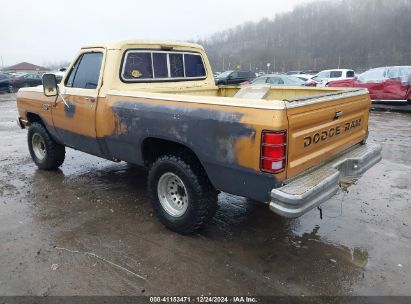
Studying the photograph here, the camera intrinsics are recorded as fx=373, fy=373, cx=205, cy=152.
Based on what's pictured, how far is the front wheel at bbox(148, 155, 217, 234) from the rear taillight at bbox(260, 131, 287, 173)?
838 mm

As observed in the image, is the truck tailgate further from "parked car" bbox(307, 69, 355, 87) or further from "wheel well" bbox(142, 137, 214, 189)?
"parked car" bbox(307, 69, 355, 87)

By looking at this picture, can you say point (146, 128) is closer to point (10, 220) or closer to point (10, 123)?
point (10, 220)

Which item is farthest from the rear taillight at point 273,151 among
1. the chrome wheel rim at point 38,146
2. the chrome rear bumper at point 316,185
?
the chrome wheel rim at point 38,146

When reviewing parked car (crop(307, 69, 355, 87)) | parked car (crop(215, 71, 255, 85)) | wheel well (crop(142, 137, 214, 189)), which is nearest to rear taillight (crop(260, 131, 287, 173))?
wheel well (crop(142, 137, 214, 189))

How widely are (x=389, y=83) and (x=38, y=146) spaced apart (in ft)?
40.1

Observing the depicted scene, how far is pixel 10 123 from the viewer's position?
477 inches

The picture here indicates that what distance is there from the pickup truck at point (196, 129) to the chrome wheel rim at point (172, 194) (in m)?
0.01

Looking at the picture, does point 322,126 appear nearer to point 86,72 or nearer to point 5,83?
point 86,72

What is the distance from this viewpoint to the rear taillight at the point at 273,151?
9.59 ft

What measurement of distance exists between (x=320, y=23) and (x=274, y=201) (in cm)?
12152

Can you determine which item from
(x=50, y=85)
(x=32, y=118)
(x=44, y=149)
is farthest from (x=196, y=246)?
(x=32, y=118)

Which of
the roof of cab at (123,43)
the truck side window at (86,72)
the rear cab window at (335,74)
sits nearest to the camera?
the roof of cab at (123,43)

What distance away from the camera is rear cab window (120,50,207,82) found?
4.60 metres

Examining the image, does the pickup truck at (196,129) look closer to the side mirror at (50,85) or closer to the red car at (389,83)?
the side mirror at (50,85)
